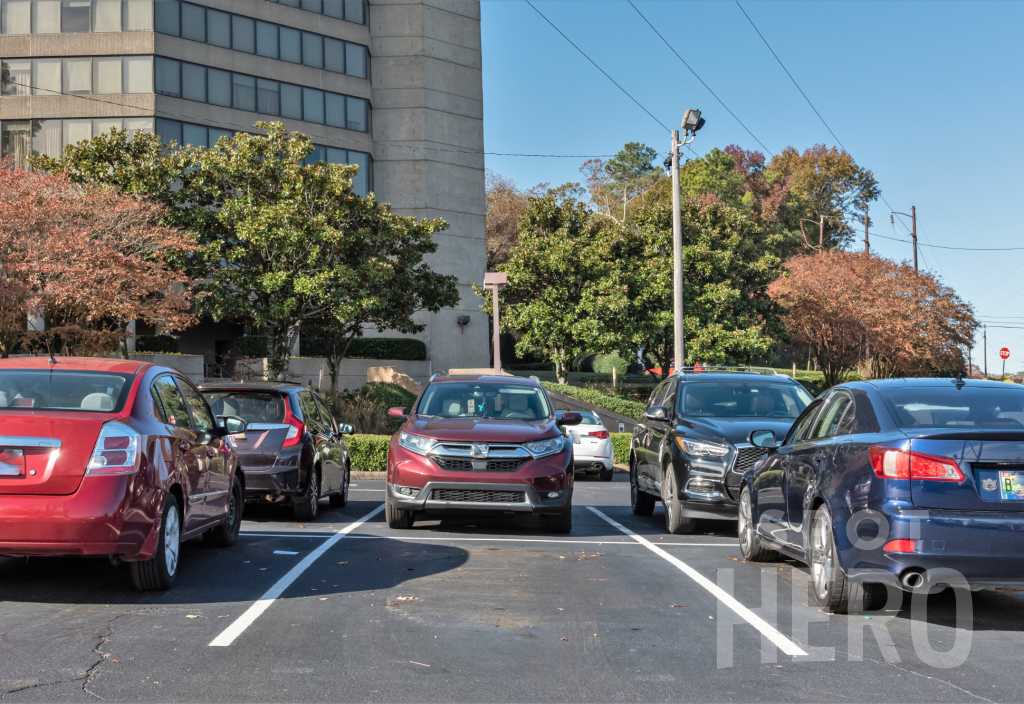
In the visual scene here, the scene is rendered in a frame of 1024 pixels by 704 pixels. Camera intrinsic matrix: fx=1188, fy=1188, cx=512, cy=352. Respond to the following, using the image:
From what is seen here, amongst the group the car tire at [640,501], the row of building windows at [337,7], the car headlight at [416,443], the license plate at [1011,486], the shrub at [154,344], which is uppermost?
the row of building windows at [337,7]

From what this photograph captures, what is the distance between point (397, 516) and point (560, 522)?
173 centimetres

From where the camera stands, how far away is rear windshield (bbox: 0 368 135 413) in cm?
803

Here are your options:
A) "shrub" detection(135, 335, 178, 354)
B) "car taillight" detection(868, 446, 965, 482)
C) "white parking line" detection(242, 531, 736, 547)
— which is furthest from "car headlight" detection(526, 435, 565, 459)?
"shrub" detection(135, 335, 178, 354)

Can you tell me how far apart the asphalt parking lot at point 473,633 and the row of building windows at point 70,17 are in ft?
114

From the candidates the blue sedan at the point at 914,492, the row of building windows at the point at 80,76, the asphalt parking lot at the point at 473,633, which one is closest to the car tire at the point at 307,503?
the asphalt parking lot at the point at 473,633

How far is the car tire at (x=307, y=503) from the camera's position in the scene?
521 inches

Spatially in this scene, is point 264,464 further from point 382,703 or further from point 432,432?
point 382,703

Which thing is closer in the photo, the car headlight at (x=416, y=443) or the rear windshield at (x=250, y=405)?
the car headlight at (x=416, y=443)

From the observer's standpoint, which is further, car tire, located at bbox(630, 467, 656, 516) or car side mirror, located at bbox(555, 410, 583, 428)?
car tire, located at bbox(630, 467, 656, 516)

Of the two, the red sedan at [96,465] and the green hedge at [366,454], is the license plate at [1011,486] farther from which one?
the green hedge at [366,454]

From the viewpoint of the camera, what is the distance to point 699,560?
10656 millimetres

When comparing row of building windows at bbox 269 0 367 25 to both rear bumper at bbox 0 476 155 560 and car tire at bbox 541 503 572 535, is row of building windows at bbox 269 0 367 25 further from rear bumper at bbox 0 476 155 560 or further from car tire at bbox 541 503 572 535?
rear bumper at bbox 0 476 155 560

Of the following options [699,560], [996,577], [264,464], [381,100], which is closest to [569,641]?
[996,577]

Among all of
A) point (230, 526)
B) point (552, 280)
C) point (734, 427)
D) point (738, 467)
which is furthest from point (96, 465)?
point (552, 280)
